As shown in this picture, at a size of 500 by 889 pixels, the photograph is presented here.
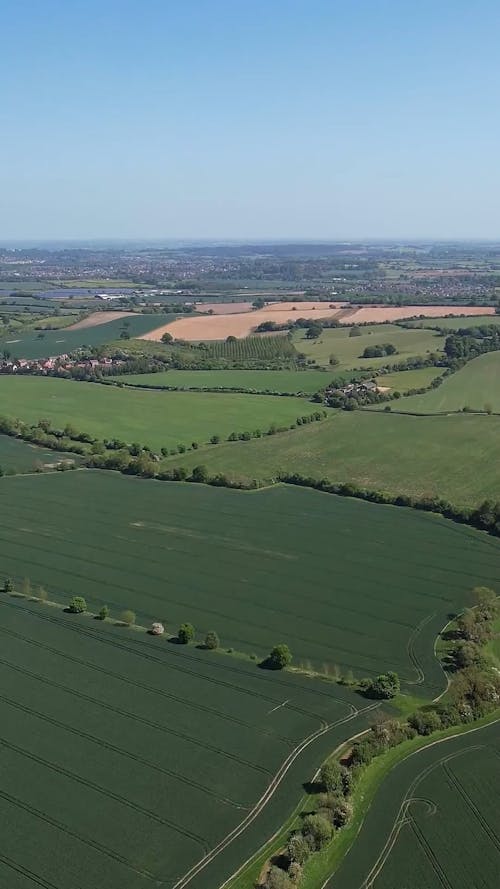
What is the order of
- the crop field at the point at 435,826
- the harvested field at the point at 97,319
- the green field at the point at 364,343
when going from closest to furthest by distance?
the crop field at the point at 435,826
the green field at the point at 364,343
the harvested field at the point at 97,319

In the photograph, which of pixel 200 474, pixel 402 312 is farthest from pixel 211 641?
pixel 402 312

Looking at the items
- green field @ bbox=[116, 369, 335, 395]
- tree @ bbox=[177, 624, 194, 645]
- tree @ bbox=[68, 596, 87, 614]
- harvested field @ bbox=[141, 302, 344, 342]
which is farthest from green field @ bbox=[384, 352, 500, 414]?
tree @ bbox=[68, 596, 87, 614]

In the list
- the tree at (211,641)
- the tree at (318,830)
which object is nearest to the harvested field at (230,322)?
the tree at (211,641)

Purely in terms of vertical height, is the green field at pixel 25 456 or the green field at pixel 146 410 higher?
the green field at pixel 146 410

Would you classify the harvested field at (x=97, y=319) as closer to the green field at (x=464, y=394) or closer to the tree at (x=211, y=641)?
the green field at (x=464, y=394)

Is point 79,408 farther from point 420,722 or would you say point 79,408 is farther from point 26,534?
point 420,722

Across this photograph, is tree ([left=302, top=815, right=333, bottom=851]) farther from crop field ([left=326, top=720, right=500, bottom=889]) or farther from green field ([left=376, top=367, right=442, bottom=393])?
green field ([left=376, top=367, right=442, bottom=393])

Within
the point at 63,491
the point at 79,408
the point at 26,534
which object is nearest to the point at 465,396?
the point at 79,408
